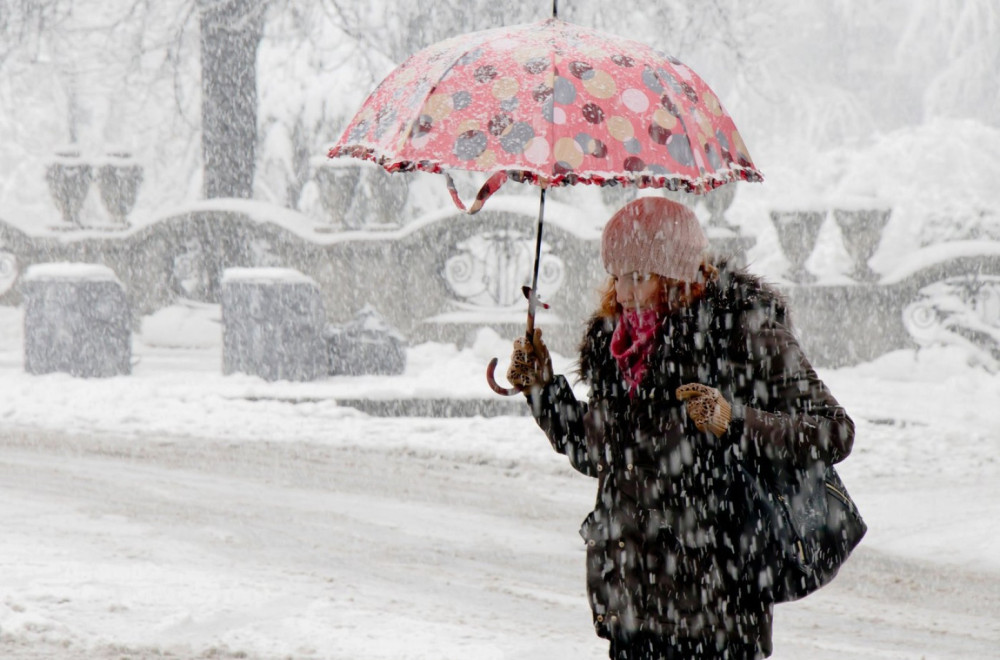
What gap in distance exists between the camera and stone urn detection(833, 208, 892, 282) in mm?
16109

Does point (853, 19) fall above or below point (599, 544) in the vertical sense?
above

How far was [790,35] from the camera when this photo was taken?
40.5m

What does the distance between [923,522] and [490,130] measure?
5.44 meters

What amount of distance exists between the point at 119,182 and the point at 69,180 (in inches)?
27.1

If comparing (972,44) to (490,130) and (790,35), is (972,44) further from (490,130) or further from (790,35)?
(490,130)

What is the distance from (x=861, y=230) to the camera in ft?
53.1

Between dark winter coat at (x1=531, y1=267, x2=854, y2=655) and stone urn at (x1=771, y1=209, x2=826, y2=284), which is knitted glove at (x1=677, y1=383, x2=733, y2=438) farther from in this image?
stone urn at (x1=771, y1=209, x2=826, y2=284)

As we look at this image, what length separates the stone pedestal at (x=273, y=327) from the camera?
532 inches

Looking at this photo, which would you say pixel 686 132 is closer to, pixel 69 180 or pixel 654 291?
pixel 654 291

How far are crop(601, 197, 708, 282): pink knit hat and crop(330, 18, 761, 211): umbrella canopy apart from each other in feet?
1.26

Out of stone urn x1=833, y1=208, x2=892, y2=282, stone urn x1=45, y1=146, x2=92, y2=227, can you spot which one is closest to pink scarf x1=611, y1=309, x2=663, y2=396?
stone urn x1=833, y1=208, x2=892, y2=282

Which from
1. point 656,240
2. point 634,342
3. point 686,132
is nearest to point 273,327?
point 686,132

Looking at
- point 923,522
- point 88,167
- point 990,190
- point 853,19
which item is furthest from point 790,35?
point 923,522

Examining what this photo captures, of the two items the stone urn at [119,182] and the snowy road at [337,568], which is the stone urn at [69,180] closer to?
the stone urn at [119,182]
